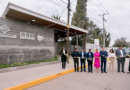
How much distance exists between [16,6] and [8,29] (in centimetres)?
191

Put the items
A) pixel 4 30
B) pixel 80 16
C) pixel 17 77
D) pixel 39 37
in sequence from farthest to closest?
pixel 80 16
pixel 39 37
pixel 4 30
pixel 17 77

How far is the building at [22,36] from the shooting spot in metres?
6.85

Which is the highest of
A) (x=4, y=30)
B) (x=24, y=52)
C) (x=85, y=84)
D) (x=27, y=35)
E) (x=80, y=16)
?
(x=80, y=16)

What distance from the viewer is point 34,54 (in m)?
8.73

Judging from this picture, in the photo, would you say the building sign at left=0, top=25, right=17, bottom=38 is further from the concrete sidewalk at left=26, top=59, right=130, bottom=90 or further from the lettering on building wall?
the concrete sidewalk at left=26, top=59, right=130, bottom=90

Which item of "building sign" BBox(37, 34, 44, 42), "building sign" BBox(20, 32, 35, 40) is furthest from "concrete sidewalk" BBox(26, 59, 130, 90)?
"building sign" BBox(37, 34, 44, 42)

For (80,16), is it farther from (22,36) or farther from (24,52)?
(24,52)

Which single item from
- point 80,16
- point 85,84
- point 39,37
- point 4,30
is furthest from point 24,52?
point 80,16

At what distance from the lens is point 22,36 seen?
7988 millimetres

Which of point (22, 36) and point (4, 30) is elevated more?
point (4, 30)

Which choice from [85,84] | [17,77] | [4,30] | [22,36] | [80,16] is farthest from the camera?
[80,16]

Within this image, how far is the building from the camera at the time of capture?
6852 millimetres

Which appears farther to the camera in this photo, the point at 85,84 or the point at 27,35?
the point at 27,35

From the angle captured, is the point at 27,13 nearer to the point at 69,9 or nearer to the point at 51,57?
the point at 69,9
